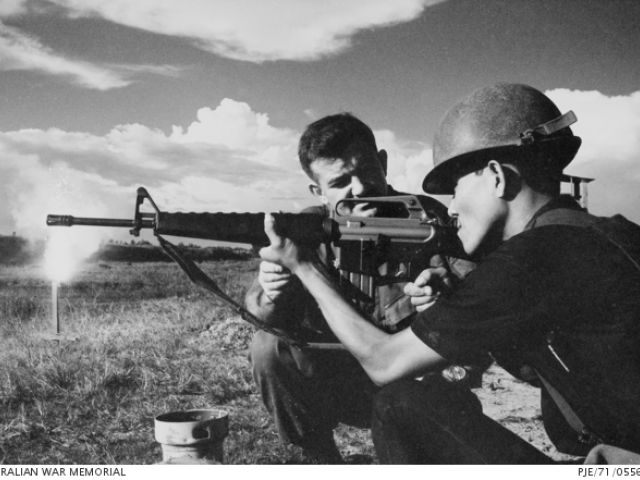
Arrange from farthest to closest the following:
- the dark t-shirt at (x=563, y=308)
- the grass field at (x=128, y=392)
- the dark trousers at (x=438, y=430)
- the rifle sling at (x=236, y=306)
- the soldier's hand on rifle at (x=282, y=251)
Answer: the grass field at (x=128, y=392) < the rifle sling at (x=236, y=306) < the soldier's hand on rifle at (x=282, y=251) < the dark trousers at (x=438, y=430) < the dark t-shirt at (x=563, y=308)

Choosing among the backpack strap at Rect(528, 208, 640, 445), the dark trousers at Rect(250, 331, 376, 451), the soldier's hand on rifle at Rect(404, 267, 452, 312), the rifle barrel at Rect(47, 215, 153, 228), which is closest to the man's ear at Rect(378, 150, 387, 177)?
the dark trousers at Rect(250, 331, 376, 451)

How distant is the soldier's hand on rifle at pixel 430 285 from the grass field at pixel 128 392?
129cm

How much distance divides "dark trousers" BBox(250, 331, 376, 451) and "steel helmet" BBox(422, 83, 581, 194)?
123 cm

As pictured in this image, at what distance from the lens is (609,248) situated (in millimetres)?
1551

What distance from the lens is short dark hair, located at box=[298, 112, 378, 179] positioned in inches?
125

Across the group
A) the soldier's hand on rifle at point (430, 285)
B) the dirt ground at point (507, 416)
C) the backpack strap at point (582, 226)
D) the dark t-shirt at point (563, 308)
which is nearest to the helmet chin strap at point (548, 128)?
the backpack strap at point (582, 226)

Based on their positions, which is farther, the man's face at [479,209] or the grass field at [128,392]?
the grass field at [128,392]

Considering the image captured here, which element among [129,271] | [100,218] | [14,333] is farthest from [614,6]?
[129,271]

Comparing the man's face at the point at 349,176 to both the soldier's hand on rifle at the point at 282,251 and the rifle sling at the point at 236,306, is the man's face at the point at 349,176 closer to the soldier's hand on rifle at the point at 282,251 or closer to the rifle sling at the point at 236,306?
the soldier's hand on rifle at the point at 282,251

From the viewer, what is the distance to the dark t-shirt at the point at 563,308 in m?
1.54

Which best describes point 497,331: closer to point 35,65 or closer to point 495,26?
point 495,26

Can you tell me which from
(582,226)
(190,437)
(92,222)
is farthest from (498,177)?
(92,222)

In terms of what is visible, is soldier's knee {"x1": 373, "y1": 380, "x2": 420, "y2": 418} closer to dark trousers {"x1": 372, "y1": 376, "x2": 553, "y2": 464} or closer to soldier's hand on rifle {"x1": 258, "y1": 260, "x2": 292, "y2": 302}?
dark trousers {"x1": 372, "y1": 376, "x2": 553, "y2": 464}

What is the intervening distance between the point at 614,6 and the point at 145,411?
3973 mm
